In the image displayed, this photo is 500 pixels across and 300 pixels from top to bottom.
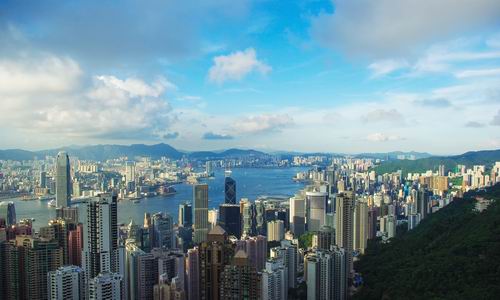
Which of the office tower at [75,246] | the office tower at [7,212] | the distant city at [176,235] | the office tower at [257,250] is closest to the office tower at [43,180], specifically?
the distant city at [176,235]

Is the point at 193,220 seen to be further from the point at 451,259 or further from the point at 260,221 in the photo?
the point at 451,259

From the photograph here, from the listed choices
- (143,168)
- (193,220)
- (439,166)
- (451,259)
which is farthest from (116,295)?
(439,166)

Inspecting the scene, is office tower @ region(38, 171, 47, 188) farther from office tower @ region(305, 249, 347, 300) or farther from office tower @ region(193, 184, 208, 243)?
office tower @ region(305, 249, 347, 300)

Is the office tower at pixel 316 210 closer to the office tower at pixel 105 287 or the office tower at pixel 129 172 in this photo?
the office tower at pixel 129 172

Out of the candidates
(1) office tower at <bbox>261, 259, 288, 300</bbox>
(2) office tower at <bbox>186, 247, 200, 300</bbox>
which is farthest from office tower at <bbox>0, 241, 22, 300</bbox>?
(1) office tower at <bbox>261, 259, 288, 300</bbox>

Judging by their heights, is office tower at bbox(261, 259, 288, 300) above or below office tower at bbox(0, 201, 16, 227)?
below

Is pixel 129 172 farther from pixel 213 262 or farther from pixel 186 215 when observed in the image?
pixel 213 262
